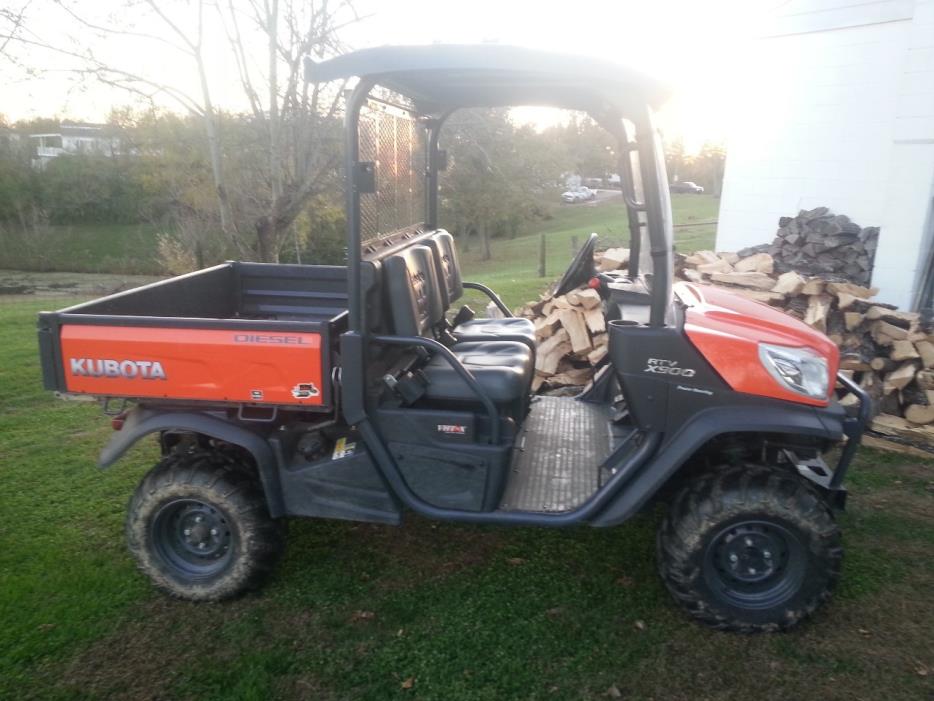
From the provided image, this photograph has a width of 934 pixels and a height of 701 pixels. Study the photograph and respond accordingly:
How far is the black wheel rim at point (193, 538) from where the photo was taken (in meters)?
3.34

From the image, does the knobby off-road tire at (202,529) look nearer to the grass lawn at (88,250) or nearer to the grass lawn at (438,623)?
the grass lawn at (438,623)

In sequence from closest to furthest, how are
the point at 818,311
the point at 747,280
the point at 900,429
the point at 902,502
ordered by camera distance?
the point at 902,502, the point at 900,429, the point at 818,311, the point at 747,280

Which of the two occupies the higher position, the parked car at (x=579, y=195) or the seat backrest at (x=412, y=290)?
the seat backrest at (x=412, y=290)

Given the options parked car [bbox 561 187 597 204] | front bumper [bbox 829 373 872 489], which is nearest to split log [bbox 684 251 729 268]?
front bumper [bbox 829 373 872 489]

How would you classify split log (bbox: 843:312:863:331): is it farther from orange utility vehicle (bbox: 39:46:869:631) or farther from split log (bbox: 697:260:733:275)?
orange utility vehicle (bbox: 39:46:869:631)

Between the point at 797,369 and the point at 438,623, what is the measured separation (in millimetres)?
1842

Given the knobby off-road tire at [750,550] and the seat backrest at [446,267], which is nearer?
the knobby off-road tire at [750,550]

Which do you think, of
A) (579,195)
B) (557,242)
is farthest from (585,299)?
(579,195)

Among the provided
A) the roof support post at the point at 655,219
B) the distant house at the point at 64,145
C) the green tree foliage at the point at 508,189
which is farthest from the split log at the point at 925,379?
the distant house at the point at 64,145

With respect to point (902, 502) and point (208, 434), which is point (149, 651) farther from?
point (902, 502)

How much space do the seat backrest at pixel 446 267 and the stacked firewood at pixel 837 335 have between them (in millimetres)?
1496

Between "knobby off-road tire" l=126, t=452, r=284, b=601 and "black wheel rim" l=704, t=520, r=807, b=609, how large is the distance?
77.0 inches

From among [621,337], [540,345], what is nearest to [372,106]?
[621,337]

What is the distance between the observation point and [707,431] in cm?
294
